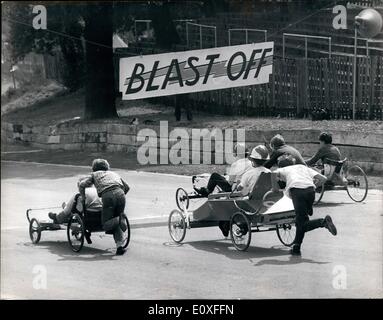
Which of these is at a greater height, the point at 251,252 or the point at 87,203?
the point at 87,203

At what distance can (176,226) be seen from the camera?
45.9ft

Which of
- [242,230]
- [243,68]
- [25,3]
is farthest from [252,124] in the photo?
[25,3]

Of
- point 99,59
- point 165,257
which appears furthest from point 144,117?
point 165,257

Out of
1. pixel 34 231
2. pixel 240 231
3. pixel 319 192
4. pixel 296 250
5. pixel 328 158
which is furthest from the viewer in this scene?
pixel 319 192

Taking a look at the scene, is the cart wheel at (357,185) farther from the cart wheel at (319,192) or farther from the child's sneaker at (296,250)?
the child's sneaker at (296,250)

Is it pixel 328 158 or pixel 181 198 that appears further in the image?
pixel 328 158

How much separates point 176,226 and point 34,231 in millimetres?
2150

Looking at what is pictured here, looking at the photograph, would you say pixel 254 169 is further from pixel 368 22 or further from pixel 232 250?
pixel 368 22

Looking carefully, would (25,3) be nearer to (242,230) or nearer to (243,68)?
(243,68)

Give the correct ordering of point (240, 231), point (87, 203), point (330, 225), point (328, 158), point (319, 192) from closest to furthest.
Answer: point (330, 225), point (240, 231), point (87, 203), point (328, 158), point (319, 192)

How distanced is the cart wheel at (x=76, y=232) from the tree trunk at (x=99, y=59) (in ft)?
5.04

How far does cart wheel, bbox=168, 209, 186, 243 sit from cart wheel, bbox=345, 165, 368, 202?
3.21 meters

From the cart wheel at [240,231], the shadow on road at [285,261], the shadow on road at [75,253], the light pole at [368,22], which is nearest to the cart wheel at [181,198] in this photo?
the cart wheel at [240,231]

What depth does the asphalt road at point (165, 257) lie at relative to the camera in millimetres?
11609
